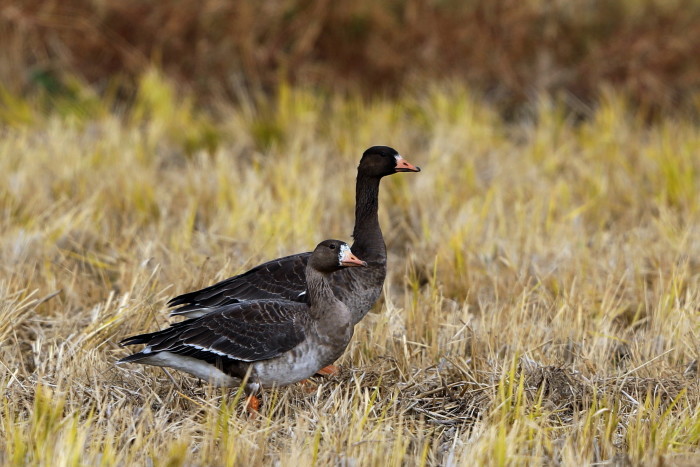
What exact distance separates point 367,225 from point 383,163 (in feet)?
1.34

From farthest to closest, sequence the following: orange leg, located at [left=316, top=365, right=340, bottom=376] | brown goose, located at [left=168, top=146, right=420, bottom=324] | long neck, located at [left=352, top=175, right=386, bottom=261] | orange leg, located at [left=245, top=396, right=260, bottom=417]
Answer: long neck, located at [left=352, top=175, right=386, bottom=261] < brown goose, located at [left=168, top=146, right=420, bottom=324] < orange leg, located at [left=316, top=365, right=340, bottom=376] < orange leg, located at [left=245, top=396, right=260, bottom=417]

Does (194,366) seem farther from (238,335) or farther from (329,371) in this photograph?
(329,371)

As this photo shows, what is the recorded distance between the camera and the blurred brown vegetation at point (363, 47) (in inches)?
464

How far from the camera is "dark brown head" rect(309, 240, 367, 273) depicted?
4680 millimetres

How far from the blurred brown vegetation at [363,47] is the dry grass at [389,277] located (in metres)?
1.31

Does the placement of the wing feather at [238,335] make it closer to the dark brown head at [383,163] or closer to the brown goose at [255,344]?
the brown goose at [255,344]

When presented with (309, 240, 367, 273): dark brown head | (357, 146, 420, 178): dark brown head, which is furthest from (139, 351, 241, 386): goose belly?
(357, 146, 420, 178): dark brown head

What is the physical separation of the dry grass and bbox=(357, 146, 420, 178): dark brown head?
665 mm

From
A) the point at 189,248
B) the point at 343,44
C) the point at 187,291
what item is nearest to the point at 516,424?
the point at 187,291

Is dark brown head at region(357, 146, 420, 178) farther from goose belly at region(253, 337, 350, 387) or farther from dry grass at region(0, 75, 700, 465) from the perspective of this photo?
goose belly at region(253, 337, 350, 387)

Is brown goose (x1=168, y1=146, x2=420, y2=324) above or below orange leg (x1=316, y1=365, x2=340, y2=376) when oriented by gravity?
above

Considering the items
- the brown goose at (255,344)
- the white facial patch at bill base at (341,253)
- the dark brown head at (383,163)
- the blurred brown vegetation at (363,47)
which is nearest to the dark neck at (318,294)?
the brown goose at (255,344)

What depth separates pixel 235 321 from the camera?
4.60m

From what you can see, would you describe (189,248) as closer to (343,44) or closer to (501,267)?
(501,267)
